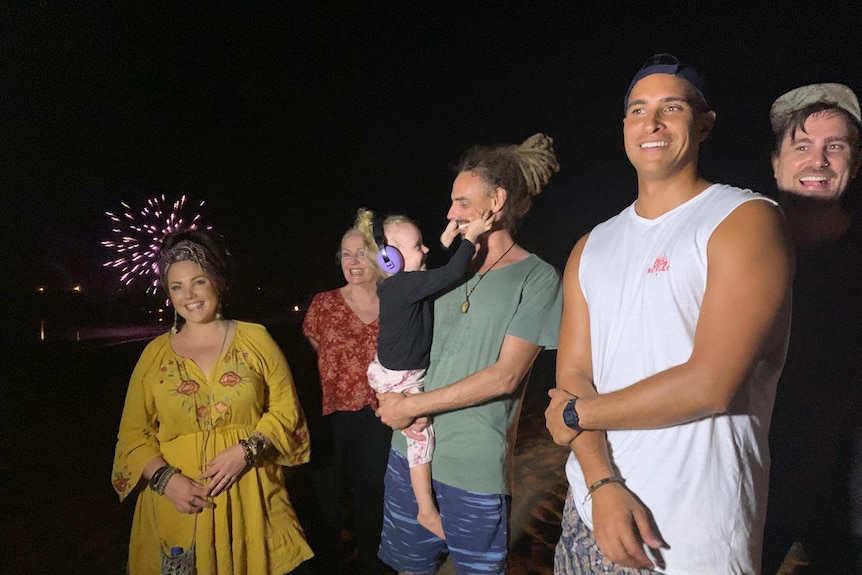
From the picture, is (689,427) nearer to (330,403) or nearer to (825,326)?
(825,326)

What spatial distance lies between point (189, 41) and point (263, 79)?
91 centimetres

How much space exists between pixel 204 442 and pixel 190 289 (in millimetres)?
668

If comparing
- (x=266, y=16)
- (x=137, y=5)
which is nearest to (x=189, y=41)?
(x=137, y=5)

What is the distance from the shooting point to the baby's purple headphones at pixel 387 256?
2023mm

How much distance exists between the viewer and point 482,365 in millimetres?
1785

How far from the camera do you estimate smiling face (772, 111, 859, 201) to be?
158 cm

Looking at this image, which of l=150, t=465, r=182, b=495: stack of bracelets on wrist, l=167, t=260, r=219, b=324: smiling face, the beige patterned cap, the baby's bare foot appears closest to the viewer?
the beige patterned cap

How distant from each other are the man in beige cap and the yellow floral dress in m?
2.06

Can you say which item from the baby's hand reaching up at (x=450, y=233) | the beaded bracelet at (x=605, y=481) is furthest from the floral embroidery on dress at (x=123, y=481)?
the beaded bracelet at (x=605, y=481)

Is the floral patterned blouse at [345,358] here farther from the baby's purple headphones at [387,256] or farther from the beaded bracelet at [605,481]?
the beaded bracelet at [605,481]

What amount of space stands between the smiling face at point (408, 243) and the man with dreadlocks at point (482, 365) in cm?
19

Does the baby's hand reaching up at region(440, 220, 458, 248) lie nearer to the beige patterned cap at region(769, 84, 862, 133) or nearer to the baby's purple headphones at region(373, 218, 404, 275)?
the baby's purple headphones at region(373, 218, 404, 275)

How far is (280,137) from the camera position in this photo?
666 cm

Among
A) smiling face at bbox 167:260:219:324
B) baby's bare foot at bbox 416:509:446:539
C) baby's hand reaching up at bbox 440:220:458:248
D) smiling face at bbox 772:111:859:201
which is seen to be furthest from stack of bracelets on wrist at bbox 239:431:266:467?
smiling face at bbox 772:111:859:201
